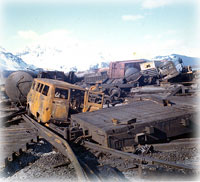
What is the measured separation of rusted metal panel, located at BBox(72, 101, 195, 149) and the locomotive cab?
0.84 m

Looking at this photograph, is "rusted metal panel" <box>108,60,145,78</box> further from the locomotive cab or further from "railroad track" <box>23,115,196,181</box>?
"railroad track" <box>23,115,196,181</box>

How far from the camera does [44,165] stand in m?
4.43

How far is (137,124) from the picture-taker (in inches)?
190

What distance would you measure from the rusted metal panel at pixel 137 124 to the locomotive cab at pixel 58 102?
84cm

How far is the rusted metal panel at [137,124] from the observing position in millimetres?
4633

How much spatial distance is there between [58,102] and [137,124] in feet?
10.3

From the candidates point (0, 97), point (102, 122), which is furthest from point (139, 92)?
point (0, 97)

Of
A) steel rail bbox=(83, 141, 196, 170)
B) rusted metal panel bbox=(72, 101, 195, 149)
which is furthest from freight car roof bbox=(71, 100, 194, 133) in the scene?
steel rail bbox=(83, 141, 196, 170)

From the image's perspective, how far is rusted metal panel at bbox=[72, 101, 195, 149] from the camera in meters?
4.63

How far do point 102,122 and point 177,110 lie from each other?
2.29m

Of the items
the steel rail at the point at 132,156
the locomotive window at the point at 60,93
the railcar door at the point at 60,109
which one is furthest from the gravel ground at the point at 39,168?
the locomotive window at the point at 60,93

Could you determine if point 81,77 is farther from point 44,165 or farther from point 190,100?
point 44,165

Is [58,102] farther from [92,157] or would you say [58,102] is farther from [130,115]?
[92,157]

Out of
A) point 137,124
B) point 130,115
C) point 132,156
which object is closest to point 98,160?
point 132,156
